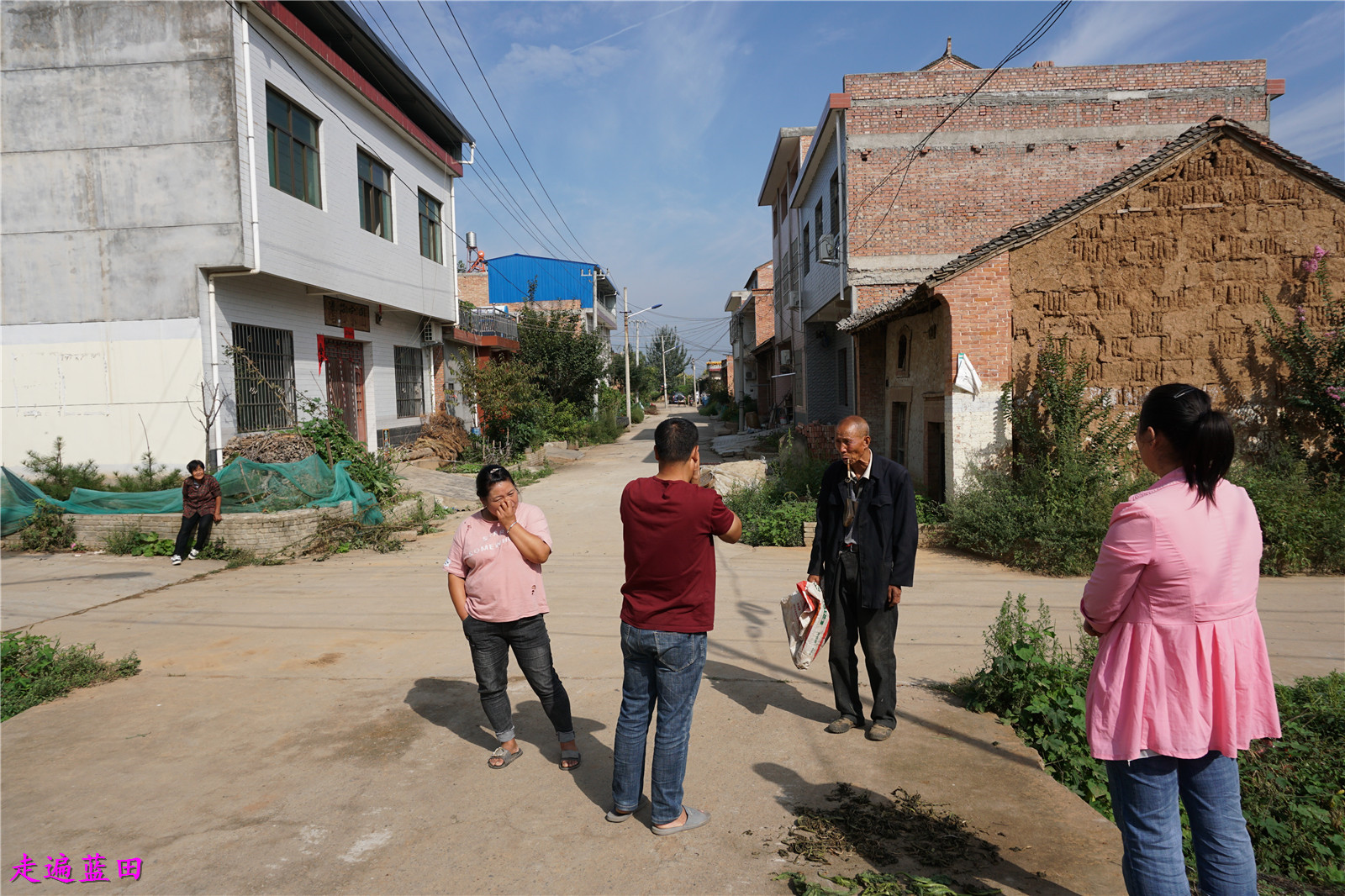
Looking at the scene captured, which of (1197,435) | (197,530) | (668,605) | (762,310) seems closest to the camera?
(1197,435)

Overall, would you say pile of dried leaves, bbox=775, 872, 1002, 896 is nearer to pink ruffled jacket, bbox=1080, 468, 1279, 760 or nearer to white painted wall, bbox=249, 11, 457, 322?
pink ruffled jacket, bbox=1080, 468, 1279, 760

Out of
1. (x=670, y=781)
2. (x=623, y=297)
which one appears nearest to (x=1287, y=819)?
(x=670, y=781)

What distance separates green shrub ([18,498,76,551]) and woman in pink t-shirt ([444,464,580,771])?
30.0 feet

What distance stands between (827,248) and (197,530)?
43.5ft

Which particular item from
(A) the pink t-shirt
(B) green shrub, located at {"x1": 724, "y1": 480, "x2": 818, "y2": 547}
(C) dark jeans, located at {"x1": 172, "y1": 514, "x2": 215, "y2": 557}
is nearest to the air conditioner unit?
(B) green shrub, located at {"x1": 724, "y1": 480, "x2": 818, "y2": 547}

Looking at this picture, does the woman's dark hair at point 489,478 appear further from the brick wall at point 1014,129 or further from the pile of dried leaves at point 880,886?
the brick wall at point 1014,129

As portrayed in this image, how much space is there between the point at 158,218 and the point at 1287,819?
14212 mm

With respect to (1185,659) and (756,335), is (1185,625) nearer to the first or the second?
(1185,659)

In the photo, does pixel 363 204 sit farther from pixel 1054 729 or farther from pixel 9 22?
pixel 1054 729

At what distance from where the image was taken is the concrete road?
10.1 feet

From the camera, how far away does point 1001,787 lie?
367cm

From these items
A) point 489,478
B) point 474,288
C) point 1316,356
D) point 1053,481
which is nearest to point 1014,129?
point 1316,356

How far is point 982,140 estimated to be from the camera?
1540 centimetres

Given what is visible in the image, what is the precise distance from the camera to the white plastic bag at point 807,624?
4.15 m
